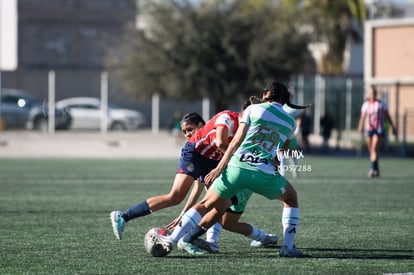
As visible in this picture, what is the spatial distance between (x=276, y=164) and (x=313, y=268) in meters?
1.43

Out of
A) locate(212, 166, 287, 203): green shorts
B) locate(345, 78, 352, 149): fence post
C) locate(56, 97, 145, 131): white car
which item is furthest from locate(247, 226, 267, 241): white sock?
locate(56, 97, 145, 131): white car

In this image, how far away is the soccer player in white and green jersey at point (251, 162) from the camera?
10.0 meters

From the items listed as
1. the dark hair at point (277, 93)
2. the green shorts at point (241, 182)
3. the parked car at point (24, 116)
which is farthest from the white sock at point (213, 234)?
the parked car at point (24, 116)

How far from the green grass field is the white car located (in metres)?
19.9

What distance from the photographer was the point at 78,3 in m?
62.5

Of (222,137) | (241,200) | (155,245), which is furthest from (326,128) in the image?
(155,245)

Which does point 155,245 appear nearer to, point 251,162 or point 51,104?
point 251,162

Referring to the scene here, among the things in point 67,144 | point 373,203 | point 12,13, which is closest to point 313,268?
point 373,203

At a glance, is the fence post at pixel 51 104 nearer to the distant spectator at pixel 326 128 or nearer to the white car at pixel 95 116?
the white car at pixel 95 116

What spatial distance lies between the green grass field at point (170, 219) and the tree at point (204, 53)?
64.8 feet

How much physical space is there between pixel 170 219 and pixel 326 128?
26302 mm

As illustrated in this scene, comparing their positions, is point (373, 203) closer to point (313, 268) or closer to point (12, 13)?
point (313, 268)

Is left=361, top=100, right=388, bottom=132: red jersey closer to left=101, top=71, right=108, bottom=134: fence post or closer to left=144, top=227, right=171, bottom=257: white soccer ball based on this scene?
left=144, top=227, right=171, bottom=257: white soccer ball

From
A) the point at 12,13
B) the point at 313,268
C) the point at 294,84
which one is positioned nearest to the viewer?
the point at 313,268
